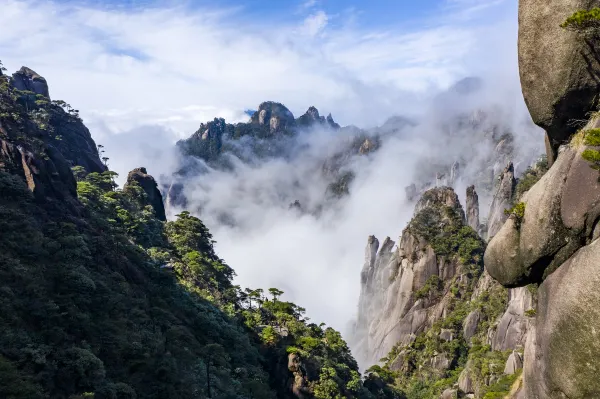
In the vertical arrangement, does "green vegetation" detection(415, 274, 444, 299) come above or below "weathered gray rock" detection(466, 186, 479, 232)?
below

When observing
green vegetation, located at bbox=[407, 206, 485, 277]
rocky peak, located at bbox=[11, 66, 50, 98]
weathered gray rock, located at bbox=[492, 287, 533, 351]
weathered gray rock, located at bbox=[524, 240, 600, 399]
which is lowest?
weathered gray rock, located at bbox=[524, 240, 600, 399]

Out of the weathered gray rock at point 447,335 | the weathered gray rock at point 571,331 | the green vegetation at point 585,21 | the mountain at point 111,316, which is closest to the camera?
the weathered gray rock at point 571,331

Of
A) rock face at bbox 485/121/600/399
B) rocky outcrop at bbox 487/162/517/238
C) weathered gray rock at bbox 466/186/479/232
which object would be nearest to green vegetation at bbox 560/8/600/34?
rock face at bbox 485/121/600/399

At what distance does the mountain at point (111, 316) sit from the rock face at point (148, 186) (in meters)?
17.3

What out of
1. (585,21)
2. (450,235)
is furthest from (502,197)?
(585,21)

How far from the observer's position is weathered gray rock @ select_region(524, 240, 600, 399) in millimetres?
14703

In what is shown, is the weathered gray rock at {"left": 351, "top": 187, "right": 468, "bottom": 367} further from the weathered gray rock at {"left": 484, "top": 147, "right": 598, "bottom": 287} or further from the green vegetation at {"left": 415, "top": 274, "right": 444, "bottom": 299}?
the weathered gray rock at {"left": 484, "top": 147, "right": 598, "bottom": 287}

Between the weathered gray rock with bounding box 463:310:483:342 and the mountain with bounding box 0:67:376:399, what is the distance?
82.8 ft

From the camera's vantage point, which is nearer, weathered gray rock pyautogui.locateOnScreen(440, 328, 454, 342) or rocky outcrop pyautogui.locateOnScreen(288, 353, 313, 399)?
rocky outcrop pyautogui.locateOnScreen(288, 353, 313, 399)

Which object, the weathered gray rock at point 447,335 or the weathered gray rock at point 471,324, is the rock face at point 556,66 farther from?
the weathered gray rock at point 447,335

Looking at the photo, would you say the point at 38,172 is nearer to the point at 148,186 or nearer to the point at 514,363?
the point at 148,186

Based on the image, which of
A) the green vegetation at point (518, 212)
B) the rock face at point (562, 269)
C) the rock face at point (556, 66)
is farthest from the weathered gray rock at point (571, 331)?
the rock face at point (556, 66)

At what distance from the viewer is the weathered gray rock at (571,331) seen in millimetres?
14703

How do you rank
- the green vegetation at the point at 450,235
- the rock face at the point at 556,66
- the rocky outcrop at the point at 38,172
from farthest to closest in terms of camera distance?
1. the green vegetation at the point at 450,235
2. the rocky outcrop at the point at 38,172
3. the rock face at the point at 556,66
